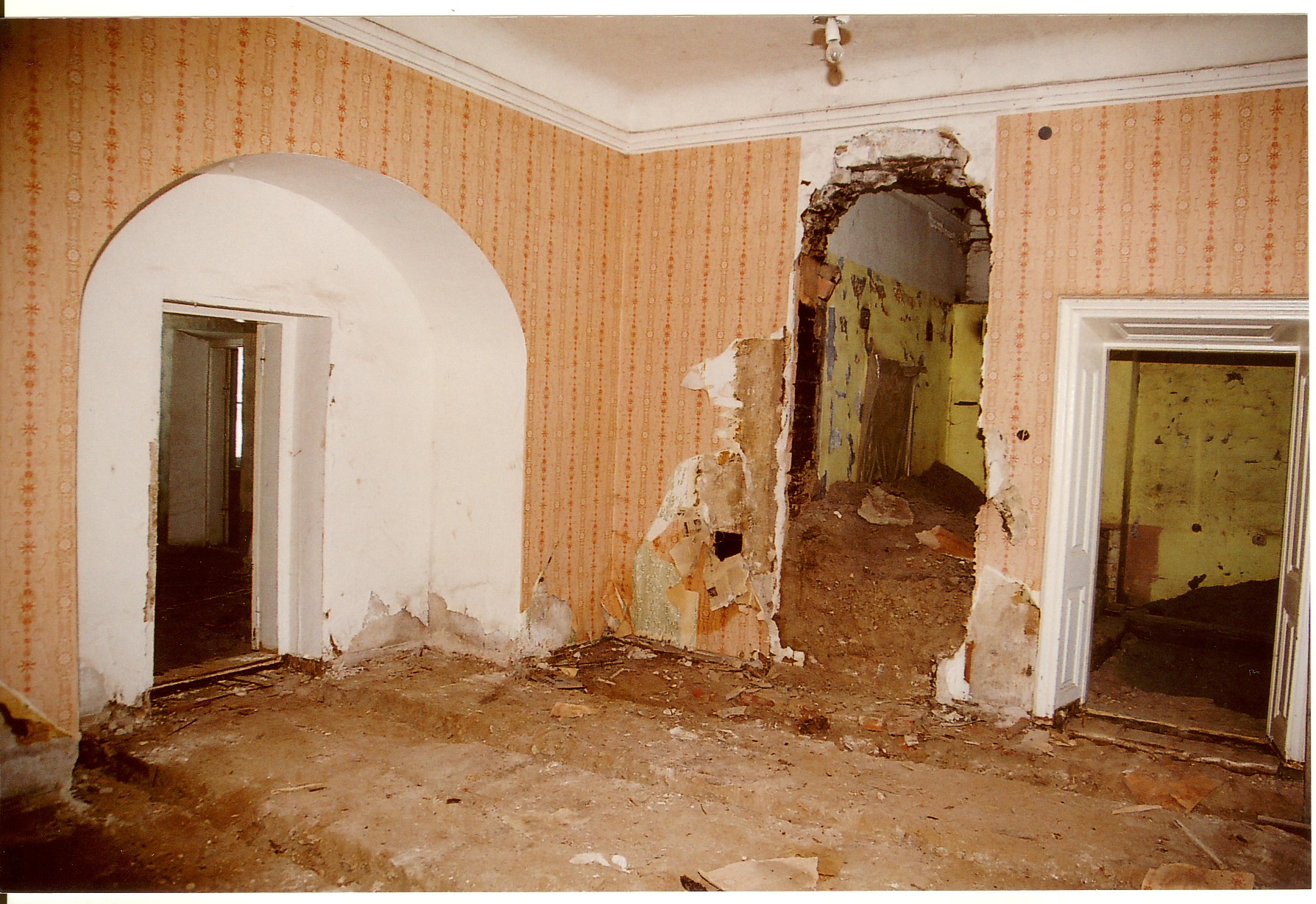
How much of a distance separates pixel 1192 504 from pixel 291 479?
730cm

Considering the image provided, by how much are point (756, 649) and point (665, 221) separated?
9.17 feet

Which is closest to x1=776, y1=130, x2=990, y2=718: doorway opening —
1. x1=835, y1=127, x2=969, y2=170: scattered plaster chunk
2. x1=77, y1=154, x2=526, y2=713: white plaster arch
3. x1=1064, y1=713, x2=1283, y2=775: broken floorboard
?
x1=835, y1=127, x2=969, y2=170: scattered plaster chunk

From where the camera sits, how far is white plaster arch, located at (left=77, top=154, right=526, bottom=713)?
13.3 feet

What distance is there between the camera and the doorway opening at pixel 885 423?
4.93 meters

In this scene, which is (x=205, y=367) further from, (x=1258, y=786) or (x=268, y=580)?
(x=1258, y=786)

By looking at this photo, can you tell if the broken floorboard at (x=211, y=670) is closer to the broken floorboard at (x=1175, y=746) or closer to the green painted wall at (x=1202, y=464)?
the broken floorboard at (x=1175, y=746)

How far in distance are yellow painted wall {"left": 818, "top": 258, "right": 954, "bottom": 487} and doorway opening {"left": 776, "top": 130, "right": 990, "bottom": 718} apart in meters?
0.02

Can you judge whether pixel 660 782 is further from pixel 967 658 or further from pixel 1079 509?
pixel 1079 509

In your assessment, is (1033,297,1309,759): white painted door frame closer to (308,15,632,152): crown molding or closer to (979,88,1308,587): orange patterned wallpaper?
(979,88,1308,587): orange patterned wallpaper

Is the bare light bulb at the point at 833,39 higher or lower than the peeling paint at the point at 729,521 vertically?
higher

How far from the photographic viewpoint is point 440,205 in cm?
460

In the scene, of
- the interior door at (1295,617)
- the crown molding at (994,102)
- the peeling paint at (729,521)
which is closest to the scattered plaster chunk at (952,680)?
the peeling paint at (729,521)

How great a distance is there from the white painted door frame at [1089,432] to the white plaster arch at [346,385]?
2.99m

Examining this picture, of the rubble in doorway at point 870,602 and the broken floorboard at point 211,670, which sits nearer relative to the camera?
the broken floorboard at point 211,670
